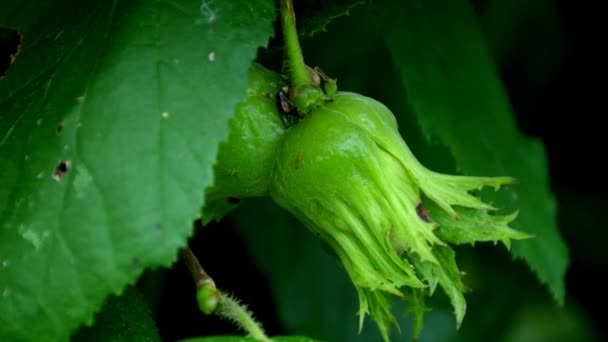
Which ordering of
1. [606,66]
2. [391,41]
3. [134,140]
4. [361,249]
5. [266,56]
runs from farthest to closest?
[606,66]
[391,41]
[266,56]
[361,249]
[134,140]

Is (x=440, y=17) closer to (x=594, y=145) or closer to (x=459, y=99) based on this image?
(x=459, y=99)

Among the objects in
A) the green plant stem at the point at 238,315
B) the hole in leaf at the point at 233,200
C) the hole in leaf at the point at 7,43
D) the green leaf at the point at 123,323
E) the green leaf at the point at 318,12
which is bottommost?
the green leaf at the point at 123,323

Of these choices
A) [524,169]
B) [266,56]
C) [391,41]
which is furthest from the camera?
[524,169]

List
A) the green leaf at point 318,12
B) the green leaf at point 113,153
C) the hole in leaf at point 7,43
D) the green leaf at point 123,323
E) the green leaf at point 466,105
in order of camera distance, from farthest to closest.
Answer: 1. the green leaf at point 466,105
2. the hole in leaf at point 7,43
3. the green leaf at point 318,12
4. the green leaf at point 123,323
5. the green leaf at point 113,153

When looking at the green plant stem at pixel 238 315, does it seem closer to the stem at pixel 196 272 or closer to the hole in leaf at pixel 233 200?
the stem at pixel 196 272

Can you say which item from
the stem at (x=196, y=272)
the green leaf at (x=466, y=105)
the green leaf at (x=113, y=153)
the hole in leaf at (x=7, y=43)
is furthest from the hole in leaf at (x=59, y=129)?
the green leaf at (x=466, y=105)

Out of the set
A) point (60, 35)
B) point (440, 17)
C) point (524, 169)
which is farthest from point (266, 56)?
point (524, 169)

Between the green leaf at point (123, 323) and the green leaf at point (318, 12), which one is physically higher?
the green leaf at point (318, 12)
